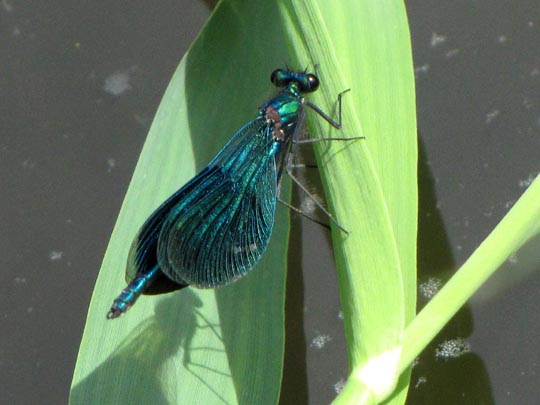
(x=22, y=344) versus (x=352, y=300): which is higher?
(x=352, y=300)

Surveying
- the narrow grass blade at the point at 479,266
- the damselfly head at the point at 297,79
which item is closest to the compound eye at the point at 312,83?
the damselfly head at the point at 297,79

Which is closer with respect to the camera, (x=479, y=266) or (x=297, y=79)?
(x=479, y=266)

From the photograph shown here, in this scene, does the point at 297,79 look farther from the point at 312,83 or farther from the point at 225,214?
the point at 225,214

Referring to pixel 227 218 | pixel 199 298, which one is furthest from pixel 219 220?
pixel 199 298

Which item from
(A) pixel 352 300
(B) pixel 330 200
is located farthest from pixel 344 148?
(A) pixel 352 300

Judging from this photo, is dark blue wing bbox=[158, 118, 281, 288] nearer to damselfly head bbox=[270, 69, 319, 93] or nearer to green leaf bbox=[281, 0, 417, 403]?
damselfly head bbox=[270, 69, 319, 93]

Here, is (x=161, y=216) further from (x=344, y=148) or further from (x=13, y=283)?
(x=13, y=283)
